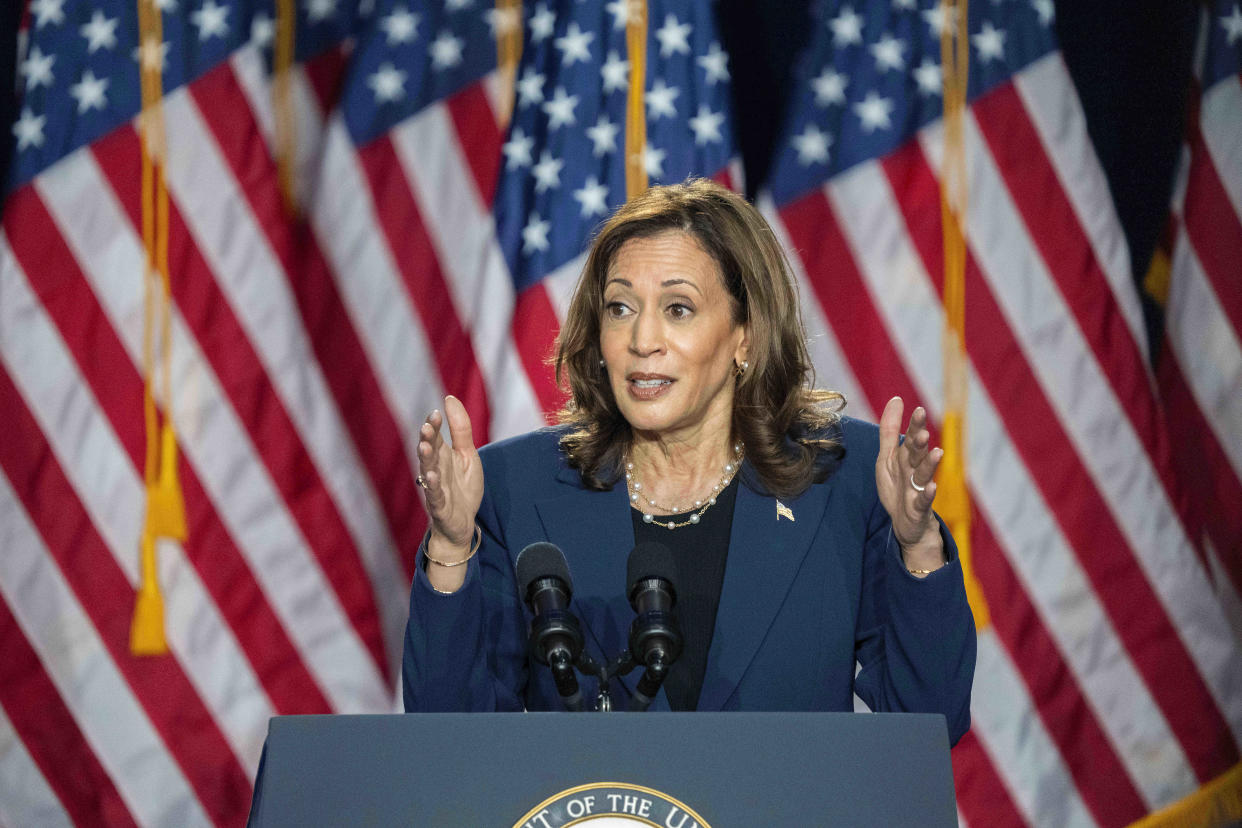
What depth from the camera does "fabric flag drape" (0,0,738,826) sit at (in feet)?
10.5

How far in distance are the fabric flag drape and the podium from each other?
218cm

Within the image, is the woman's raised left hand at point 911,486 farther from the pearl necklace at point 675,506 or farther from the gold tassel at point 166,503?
the gold tassel at point 166,503

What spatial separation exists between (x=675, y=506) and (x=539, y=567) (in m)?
0.59

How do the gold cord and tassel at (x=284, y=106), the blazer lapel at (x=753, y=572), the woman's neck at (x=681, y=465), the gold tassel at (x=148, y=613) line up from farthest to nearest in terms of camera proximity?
the gold cord and tassel at (x=284, y=106)
the gold tassel at (x=148, y=613)
the woman's neck at (x=681, y=465)
the blazer lapel at (x=753, y=572)

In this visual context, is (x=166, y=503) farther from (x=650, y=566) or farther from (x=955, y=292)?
(x=650, y=566)

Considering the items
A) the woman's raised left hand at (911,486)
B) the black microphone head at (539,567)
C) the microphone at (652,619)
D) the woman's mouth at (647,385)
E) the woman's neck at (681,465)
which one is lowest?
the microphone at (652,619)

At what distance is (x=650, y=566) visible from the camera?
1.29m

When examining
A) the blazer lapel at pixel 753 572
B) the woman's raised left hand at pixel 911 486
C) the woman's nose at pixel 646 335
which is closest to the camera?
the woman's raised left hand at pixel 911 486

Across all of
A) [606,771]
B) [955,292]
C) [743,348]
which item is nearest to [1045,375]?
[955,292]

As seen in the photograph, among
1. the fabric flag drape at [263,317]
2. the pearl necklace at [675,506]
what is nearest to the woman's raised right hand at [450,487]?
the pearl necklace at [675,506]

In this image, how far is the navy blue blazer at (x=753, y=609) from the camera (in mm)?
1557

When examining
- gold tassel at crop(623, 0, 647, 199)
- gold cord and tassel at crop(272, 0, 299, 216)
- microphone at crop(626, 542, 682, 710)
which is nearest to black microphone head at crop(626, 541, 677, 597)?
microphone at crop(626, 542, 682, 710)

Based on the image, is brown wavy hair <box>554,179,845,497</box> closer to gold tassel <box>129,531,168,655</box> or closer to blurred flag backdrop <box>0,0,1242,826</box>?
blurred flag backdrop <box>0,0,1242,826</box>

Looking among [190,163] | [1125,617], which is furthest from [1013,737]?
[190,163]
